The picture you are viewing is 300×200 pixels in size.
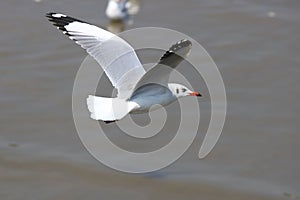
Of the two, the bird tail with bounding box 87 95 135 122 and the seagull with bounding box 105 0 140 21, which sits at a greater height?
the bird tail with bounding box 87 95 135 122

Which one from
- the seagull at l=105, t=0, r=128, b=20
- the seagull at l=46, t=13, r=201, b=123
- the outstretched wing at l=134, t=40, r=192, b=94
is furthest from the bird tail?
the seagull at l=105, t=0, r=128, b=20

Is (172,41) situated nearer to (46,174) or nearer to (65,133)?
(65,133)

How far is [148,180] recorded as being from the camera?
5.56 m

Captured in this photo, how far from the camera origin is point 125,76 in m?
5.02

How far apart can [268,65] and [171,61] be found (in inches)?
125

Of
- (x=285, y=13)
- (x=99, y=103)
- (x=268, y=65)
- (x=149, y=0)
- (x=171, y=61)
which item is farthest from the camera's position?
(x=149, y=0)

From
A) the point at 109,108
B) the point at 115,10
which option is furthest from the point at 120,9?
the point at 109,108

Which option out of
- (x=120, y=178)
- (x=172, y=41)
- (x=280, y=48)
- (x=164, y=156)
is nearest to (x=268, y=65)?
(x=280, y=48)

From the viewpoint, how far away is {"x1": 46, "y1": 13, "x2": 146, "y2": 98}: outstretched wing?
4996 millimetres

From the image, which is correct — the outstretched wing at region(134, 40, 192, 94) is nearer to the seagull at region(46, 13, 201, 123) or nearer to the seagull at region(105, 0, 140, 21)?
the seagull at region(46, 13, 201, 123)

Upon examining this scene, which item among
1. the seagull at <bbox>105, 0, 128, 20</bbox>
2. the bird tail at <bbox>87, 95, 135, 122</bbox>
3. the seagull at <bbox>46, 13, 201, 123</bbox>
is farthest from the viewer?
the seagull at <bbox>105, 0, 128, 20</bbox>

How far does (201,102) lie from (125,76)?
1.70 metres

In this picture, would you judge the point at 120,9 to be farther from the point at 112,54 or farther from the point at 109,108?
the point at 109,108

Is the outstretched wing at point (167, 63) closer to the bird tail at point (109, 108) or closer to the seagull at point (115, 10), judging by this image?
the bird tail at point (109, 108)
